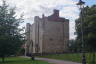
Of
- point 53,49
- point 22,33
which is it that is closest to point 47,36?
point 53,49

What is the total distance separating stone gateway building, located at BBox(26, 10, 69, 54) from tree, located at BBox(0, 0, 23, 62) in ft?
110

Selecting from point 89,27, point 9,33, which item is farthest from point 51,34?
point 89,27

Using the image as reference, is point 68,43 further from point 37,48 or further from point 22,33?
point 22,33

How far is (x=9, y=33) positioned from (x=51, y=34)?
122 feet

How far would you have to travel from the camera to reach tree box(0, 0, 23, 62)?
41044 mm

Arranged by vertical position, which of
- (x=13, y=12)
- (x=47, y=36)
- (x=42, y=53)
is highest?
(x=13, y=12)

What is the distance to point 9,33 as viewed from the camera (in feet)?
140

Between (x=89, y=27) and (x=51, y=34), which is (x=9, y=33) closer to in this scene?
(x=89, y=27)

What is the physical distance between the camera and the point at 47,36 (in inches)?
3081

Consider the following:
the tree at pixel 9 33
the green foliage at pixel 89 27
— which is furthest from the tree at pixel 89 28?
the tree at pixel 9 33

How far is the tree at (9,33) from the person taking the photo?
4104 cm

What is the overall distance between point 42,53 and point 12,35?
32.0m

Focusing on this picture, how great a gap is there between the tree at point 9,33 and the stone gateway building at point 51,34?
33.5 metres

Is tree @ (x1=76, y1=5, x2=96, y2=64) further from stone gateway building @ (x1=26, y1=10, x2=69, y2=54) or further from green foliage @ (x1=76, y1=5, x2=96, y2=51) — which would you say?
stone gateway building @ (x1=26, y1=10, x2=69, y2=54)
